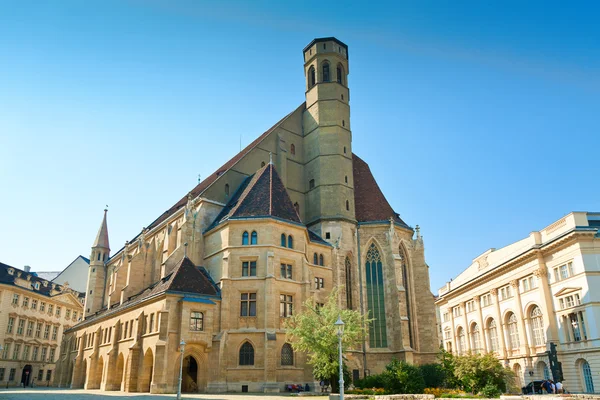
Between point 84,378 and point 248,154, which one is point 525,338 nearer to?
point 248,154

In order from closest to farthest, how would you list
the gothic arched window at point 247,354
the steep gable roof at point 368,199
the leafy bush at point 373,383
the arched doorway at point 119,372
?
the leafy bush at point 373,383 → the gothic arched window at point 247,354 → the arched doorway at point 119,372 → the steep gable roof at point 368,199

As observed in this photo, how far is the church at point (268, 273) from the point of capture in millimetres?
32562

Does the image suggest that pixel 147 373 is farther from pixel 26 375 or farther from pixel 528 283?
pixel 26 375

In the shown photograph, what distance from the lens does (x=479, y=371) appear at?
28359 millimetres

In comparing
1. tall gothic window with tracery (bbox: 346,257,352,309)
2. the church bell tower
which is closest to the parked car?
tall gothic window with tracery (bbox: 346,257,352,309)

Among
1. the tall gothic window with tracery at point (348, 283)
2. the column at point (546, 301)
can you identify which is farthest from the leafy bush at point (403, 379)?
the column at point (546, 301)

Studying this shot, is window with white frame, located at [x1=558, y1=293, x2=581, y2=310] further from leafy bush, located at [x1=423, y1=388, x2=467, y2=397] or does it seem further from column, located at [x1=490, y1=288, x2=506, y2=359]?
leafy bush, located at [x1=423, y1=388, x2=467, y2=397]

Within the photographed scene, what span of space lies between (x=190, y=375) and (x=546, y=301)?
30422 mm

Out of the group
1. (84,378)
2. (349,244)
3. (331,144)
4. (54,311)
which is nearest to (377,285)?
(349,244)

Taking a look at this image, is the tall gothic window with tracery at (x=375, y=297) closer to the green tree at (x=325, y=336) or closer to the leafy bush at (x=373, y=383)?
the green tree at (x=325, y=336)

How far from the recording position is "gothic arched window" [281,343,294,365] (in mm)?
33625

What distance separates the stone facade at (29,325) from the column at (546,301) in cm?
4825

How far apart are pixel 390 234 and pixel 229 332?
17.3 meters

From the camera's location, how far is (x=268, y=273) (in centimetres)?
3453
